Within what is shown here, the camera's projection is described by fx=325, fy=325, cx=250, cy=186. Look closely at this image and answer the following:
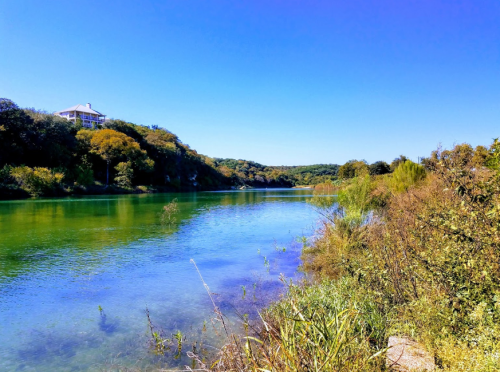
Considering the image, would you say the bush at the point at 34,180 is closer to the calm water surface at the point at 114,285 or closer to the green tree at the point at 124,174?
the green tree at the point at 124,174

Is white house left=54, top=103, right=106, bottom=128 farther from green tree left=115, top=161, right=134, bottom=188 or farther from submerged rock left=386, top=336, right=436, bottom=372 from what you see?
submerged rock left=386, top=336, right=436, bottom=372

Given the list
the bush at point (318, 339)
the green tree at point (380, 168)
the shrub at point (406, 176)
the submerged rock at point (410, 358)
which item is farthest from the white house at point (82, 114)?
the submerged rock at point (410, 358)

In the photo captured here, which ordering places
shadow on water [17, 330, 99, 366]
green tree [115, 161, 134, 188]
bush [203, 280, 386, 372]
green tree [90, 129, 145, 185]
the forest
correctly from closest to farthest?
1. bush [203, 280, 386, 372]
2. shadow on water [17, 330, 99, 366]
3. the forest
4. green tree [115, 161, 134, 188]
5. green tree [90, 129, 145, 185]

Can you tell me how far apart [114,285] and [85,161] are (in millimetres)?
59853

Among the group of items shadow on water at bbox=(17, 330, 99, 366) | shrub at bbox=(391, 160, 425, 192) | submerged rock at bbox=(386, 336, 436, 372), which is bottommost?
shadow on water at bbox=(17, 330, 99, 366)

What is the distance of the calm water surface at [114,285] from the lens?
17.1 ft

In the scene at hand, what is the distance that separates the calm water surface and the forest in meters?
16.5

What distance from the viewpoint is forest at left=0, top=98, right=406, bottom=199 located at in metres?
42.7

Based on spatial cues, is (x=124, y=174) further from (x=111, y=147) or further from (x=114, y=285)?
(x=114, y=285)

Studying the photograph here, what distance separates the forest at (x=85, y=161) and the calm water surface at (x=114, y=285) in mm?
16502

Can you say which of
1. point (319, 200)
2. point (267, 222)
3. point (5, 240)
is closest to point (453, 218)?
point (319, 200)

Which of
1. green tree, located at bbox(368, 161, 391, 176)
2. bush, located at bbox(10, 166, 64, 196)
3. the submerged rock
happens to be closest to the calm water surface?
the submerged rock

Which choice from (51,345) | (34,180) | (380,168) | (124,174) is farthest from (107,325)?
(124,174)

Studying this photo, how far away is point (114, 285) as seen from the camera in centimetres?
847
